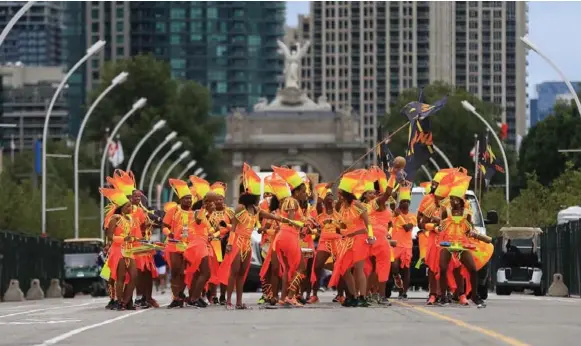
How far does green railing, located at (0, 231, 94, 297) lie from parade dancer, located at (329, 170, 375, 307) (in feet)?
70.3

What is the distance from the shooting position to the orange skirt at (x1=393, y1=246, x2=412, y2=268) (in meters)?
35.3

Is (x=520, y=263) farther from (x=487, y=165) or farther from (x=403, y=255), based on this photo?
(x=403, y=255)

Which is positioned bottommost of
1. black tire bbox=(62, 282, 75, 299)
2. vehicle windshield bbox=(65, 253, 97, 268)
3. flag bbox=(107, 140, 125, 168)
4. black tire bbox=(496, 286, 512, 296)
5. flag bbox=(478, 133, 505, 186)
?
black tire bbox=(62, 282, 75, 299)

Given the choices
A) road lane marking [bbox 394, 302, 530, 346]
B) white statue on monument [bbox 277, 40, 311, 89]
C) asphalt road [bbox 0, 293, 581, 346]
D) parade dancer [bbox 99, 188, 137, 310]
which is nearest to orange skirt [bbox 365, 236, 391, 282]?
asphalt road [bbox 0, 293, 581, 346]

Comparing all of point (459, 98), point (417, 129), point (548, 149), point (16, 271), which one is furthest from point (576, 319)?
point (459, 98)

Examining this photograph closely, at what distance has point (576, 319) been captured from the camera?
2577 cm

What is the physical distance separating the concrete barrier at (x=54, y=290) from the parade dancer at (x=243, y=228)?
1122 inches

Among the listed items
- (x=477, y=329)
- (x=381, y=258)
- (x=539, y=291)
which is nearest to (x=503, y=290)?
(x=539, y=291)

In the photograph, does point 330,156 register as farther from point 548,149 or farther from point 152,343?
point 152,343

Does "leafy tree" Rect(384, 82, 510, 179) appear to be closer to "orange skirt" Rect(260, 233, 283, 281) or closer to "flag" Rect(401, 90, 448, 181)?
"flag" Rect(401, 90, 448, 181)

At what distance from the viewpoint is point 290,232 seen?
30.6m

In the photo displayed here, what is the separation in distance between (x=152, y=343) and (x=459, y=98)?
122992 millimetres

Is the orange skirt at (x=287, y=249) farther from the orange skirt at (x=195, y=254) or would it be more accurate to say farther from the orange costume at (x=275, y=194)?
the orange skirt at (x=195, y=254)

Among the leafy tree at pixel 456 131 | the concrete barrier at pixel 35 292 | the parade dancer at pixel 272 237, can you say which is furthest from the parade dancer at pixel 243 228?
the leafy tree at pixel 456 131
